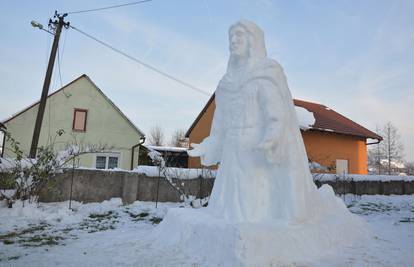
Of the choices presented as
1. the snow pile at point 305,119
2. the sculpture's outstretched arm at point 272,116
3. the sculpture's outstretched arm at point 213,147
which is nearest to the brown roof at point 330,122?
the snow pile at point 305,119

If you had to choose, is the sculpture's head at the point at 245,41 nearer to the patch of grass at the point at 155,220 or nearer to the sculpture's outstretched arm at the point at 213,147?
the sculpture's outstretched arm at the point at 213,147

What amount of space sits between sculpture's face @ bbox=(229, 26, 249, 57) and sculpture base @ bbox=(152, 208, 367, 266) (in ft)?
6.84

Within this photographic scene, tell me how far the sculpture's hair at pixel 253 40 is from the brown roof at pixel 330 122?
12343 millimetres

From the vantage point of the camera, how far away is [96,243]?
433cm

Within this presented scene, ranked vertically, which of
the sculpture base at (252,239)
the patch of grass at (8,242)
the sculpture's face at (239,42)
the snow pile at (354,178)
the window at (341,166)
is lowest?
Result: the patch of grass at (8,242)

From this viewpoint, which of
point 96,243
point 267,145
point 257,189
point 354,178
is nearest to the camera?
point 267,145

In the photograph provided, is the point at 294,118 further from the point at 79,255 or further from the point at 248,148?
the point at 79,255

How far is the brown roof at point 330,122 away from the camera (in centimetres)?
Result: 1675

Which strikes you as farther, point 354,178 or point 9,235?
point 354,178

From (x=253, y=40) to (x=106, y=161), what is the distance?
46.8 feet

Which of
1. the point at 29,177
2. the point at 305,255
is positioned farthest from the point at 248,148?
the point at 29,177

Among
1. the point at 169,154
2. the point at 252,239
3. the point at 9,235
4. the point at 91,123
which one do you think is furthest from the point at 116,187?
the point at 91,123

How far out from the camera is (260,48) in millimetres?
4184

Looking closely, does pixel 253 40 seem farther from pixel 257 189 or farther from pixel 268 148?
pixel 257 189
